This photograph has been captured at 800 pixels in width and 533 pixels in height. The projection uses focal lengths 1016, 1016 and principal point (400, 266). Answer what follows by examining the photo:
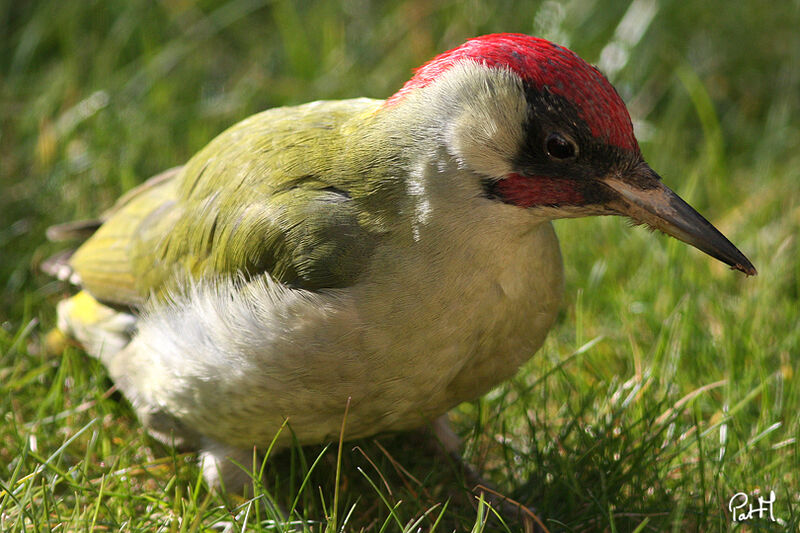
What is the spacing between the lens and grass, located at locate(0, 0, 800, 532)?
3082 millimetres

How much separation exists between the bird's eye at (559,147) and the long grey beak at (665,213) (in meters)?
0.14

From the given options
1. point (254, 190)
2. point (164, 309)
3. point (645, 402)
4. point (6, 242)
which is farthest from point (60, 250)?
point (645, 402)

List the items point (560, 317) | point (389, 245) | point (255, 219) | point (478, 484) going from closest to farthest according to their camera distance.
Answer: point (389, 245) → point (255, 219) → point (478, 484) → point (560, 317)

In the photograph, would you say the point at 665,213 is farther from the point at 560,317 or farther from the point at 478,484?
the point at 560,317

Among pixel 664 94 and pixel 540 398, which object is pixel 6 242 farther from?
pixel 664 94

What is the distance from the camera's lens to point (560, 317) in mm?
4094

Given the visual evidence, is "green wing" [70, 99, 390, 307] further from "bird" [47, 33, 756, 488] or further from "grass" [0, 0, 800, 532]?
"grass" [0, 0, 800, 532]

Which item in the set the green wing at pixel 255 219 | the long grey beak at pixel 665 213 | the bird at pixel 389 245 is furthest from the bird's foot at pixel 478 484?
the long grey beak at pixel 665 213

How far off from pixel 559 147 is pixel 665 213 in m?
0.33

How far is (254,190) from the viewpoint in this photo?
2967 millimetres

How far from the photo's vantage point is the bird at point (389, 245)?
254 centimetres
